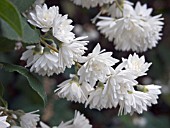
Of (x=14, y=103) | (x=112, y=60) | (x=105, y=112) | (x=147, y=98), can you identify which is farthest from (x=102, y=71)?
(x=105, y=112)

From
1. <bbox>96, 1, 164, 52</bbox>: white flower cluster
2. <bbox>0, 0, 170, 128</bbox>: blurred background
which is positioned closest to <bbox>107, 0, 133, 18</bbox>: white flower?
<bbox>96, 1, 164, 52</bbox>: white flower cluster

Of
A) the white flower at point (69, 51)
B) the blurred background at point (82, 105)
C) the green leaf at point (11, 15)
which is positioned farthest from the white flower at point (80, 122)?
the blurred background at point (82, 105)

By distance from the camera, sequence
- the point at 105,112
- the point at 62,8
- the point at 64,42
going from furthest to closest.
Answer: the point at 105,112
the point at 62,8
the point at 64,42

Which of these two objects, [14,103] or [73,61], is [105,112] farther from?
[73,61]

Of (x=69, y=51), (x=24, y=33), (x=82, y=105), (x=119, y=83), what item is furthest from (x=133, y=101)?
(x=82, y=105)

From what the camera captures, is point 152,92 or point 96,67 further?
point 152,92

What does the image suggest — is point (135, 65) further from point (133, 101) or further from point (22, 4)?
point (22, 4)
